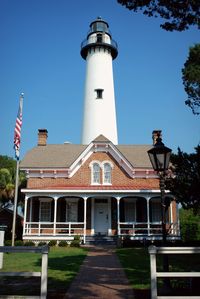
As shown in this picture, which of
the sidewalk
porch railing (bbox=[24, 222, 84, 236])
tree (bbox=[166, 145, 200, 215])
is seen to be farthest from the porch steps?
the sidewalk

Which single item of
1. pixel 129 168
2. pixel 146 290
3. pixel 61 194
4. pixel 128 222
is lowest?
pixel 146 290

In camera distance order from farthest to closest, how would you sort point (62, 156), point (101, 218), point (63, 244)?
point (62, 156), point (101, 218), point (63, 244)

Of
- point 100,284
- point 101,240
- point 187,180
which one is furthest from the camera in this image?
point 101,240

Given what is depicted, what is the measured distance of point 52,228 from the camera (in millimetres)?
25719

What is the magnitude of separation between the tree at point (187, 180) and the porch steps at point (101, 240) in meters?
10.4

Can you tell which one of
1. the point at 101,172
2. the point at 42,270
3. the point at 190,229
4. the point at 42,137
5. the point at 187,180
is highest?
→ the point at 42,137

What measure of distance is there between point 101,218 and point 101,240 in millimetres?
2012

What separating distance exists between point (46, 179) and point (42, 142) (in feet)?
19.4

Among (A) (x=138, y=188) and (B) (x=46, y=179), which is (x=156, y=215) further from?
(B) (x=46, y=179)

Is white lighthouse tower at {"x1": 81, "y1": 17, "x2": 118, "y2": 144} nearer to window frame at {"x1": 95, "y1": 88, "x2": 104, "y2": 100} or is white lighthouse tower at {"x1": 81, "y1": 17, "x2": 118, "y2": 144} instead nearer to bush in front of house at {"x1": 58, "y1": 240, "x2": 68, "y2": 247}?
window frame at {"x1": 95, "y1": 88, "x2": 104, "y2": 100}

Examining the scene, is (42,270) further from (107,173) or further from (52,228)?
(107,173)

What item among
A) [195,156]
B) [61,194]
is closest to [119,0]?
[195,156]

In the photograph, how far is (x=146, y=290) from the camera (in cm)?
830

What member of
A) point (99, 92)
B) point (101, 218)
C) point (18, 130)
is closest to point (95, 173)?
point (101, 218)
